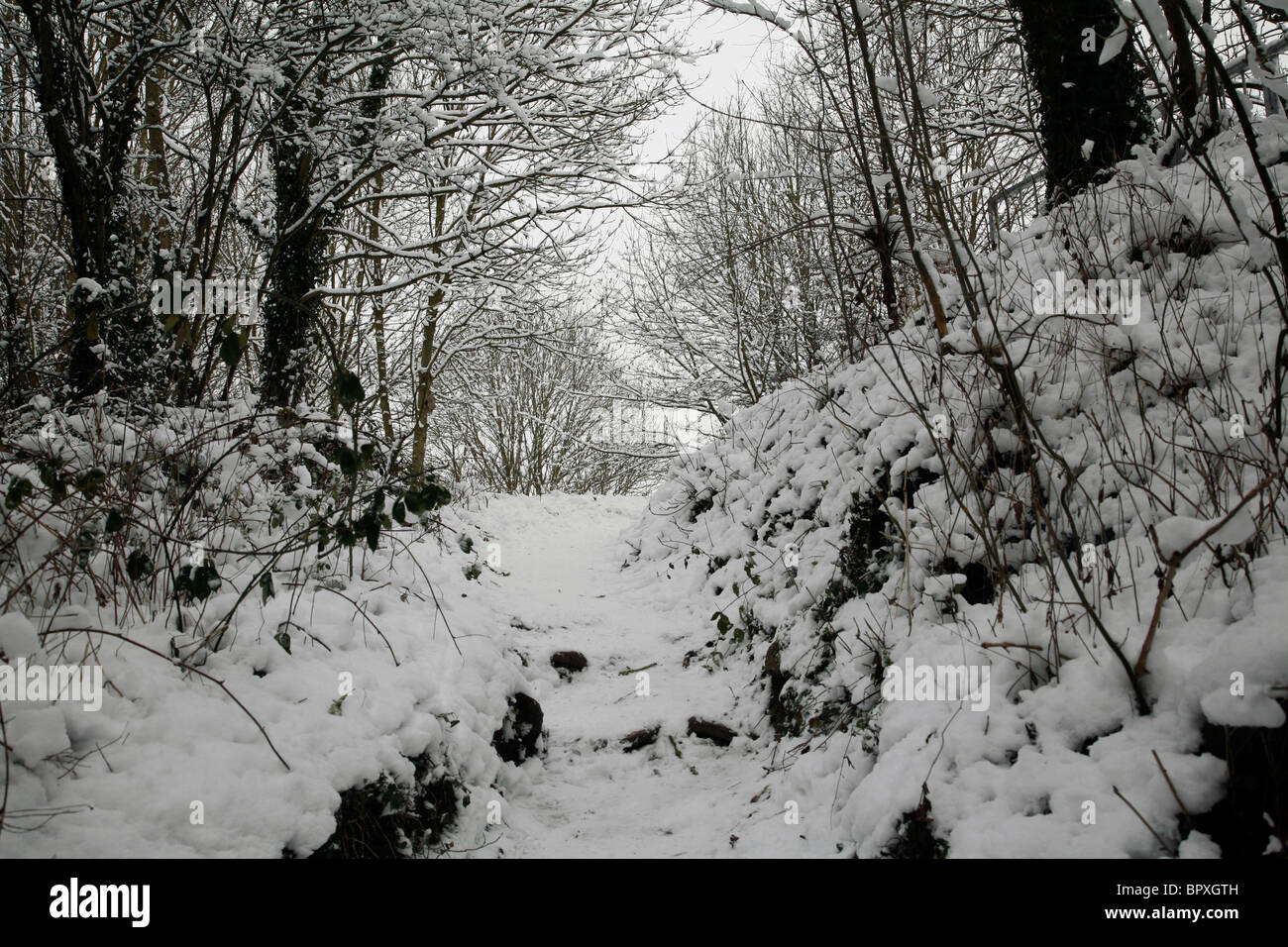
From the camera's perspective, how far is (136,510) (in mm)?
3051

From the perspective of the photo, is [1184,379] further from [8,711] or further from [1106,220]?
[8,711]

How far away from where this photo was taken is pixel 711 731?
3529 millimetres

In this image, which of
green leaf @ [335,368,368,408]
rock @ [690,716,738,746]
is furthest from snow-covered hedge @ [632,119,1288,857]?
green leaf @ [335,368,368,408]

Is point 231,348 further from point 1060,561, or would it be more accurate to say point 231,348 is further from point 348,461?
point 1060,561

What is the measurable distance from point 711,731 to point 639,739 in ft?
1.35

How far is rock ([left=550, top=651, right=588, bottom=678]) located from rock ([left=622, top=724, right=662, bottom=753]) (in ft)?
3.54

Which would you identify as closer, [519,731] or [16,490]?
[16,490]

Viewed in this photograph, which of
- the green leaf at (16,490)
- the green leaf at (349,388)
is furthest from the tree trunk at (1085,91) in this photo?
the green leaf at (16,490)

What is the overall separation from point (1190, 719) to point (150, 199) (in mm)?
6946

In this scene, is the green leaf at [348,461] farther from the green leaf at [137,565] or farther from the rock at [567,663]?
the rock at [567,663]

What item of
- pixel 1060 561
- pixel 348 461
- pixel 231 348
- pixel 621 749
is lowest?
pixel 621 749

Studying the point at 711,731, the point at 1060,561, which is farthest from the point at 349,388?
the point at 1060,561

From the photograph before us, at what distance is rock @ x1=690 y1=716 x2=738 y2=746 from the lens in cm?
350
